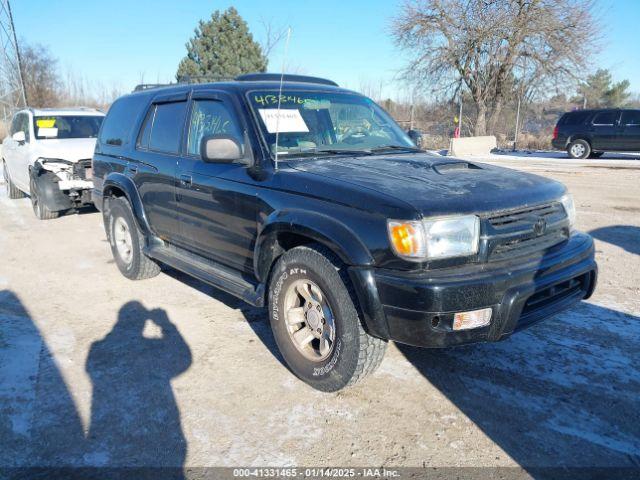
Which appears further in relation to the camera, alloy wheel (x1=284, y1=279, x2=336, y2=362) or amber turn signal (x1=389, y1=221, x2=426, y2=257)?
alloy wheel (x1=284, y1=279, x2=336, y2=362)

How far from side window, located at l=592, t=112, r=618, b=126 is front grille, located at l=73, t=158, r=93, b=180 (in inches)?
701

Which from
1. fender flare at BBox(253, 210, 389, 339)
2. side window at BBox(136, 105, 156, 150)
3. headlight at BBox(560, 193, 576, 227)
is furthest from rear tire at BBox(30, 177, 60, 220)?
headlight at BBox(560, 193, 576, 227)

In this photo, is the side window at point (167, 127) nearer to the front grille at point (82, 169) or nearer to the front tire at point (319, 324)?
the front tire at point (319, 324)

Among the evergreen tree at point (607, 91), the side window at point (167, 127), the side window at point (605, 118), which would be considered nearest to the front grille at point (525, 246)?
the side window at point (167, 127)

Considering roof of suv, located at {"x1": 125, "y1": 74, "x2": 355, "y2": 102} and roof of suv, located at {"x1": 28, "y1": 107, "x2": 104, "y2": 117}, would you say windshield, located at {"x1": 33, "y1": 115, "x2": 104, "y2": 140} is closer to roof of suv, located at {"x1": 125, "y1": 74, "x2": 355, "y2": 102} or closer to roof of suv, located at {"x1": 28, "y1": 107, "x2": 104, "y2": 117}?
roof of suv, located at {"x1": 28, "y1": 107, "x2": 104, "y2": 117}

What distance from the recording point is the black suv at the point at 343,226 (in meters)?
2.74

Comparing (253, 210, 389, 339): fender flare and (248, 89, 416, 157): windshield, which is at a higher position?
(248, 89, 416, 157): windshield

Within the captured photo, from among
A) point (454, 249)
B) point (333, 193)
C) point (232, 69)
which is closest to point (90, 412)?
point (333, 193)

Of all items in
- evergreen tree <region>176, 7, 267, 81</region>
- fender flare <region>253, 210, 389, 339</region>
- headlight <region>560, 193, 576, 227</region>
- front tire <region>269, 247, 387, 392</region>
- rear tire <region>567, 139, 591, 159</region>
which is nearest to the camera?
fender flare <region>253, 210, 389, 339</region>

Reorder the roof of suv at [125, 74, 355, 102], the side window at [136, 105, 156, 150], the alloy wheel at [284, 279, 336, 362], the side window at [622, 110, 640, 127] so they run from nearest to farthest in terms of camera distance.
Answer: the alloy wheel at [284, 279, 336, 362] → the roof of suv at [125, 74, 355, 102] → the side window at [136, 105, 156, 150] → the side window at [622, 110, 640, 127]

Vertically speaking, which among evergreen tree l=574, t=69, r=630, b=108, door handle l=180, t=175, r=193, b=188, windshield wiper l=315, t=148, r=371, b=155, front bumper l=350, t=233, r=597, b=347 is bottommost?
front bumper l=350, t=233, r=597, b=347

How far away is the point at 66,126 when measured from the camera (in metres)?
9.48

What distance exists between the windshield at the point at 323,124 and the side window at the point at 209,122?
8.7 inches

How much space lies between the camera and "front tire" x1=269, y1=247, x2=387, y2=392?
2.98 metres
